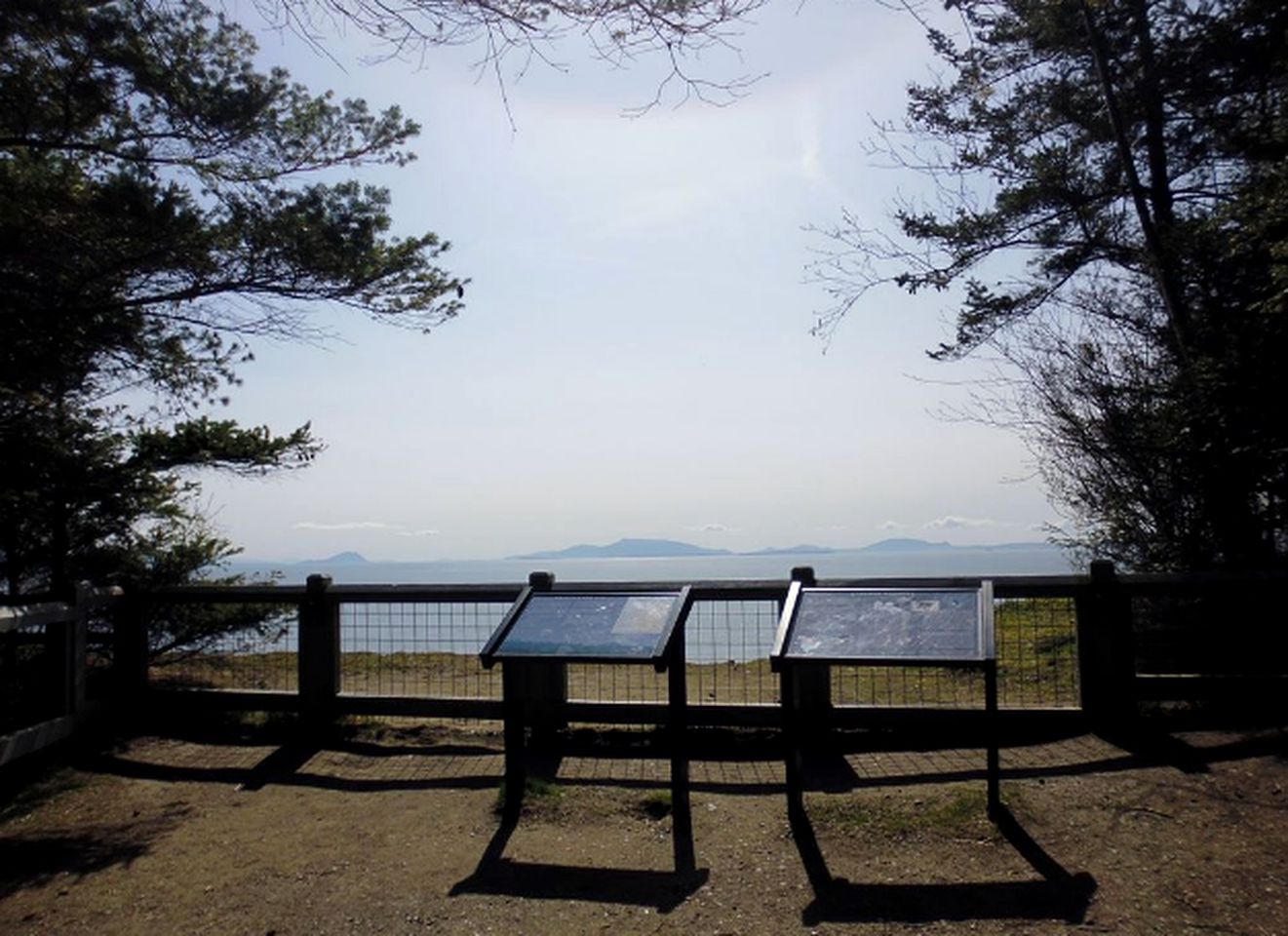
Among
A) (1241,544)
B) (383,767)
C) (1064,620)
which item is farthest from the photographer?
(1064,620)

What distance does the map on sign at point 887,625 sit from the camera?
209 inches

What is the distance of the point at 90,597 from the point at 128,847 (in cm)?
299

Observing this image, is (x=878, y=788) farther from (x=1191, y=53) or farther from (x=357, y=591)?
→ (x=1191, y=53)

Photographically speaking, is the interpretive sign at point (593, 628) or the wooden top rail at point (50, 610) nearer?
the interpretive sign at point (593, 628)

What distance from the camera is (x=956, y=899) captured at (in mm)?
4520

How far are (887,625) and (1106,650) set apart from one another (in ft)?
7.79

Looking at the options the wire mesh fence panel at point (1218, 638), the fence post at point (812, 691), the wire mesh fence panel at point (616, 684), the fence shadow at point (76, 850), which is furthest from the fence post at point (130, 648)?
the wire mesh fence panel at point (1218, 638)

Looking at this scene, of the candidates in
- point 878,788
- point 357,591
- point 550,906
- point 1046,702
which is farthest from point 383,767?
point 1046,702

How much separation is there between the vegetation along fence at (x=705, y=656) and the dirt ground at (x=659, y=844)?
0.39 m

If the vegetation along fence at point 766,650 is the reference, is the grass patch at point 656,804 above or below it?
below

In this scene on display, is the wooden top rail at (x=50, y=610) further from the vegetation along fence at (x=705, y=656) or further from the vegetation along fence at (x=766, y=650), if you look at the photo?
the vegetation along fence at (x=766, y=650)

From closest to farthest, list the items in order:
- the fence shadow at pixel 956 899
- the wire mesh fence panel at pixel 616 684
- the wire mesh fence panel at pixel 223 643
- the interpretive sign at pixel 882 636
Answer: the fence shadow at pixel 956 899 → the interpretive sign at pixel 882 636 → the wire mesh fence panel at pixel 616 684 → the wire mesh fence panel at pixel 223 643

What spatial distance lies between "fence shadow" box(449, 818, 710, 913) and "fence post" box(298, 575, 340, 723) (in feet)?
10.8

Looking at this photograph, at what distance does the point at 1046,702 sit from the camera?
7.74m
